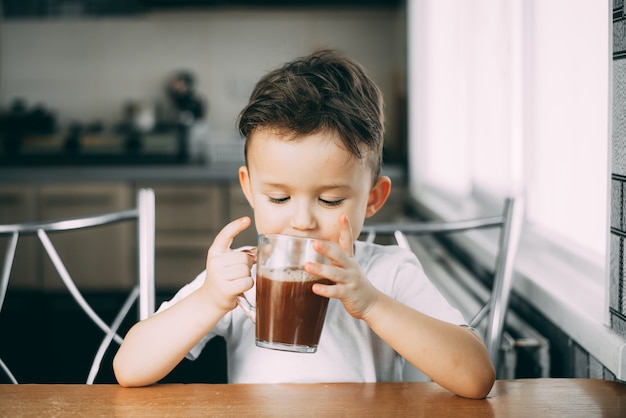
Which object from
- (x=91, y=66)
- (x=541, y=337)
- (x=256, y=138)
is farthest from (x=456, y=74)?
(x=91, y=66)

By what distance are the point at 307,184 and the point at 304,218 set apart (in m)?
0.04

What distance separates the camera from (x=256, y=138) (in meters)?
0.95

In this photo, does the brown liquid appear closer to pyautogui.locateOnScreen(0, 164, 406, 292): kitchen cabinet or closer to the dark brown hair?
the dark brown hair

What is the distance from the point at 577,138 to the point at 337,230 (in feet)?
2.35

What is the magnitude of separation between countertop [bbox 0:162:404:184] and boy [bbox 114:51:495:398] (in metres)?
2.44

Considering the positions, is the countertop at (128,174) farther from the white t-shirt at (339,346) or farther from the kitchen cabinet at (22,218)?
the white t-shirt at (339,346)

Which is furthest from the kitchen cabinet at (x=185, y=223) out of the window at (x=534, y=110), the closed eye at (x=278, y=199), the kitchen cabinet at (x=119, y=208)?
the closed eye at (x=278, y=199)

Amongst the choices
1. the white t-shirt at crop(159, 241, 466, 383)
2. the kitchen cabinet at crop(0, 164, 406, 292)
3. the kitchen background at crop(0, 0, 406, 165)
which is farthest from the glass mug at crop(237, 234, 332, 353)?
the kitchen background at crop(0, 0, 406, 165)

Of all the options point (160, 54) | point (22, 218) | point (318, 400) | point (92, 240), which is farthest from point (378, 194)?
point (160, 54)

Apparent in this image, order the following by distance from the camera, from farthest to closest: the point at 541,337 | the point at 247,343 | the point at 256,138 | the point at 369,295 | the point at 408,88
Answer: the point at 408,88
the point at 541,337
the point at 247,343
the point at 256,138
the point at 369,295

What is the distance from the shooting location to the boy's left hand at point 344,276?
0.75 metres

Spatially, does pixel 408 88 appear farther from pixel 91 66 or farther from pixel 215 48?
pixel 91 66

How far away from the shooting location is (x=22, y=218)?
3562 mm

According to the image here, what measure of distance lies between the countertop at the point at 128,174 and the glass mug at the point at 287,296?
2688 millimetres
